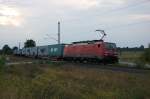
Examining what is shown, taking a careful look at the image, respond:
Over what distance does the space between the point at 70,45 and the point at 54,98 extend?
47106 mm

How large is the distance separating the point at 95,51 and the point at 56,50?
2147 cm

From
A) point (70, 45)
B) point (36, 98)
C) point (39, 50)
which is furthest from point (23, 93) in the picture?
point (39, 50)

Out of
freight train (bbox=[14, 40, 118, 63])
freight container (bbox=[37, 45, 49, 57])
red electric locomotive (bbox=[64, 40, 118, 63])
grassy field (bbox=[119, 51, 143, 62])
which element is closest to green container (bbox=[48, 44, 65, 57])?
freight train (bbox=[14, 40, 118, 63])

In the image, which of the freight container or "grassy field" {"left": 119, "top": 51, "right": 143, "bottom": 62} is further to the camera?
the freight container

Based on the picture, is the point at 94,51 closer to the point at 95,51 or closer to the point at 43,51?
the point at 95,51

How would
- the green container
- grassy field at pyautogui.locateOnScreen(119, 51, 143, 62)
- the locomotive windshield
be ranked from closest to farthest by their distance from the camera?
the locomotive windshield → grassy field at pyautogui.locateOnScreen(119, 51, 143, 62) → the green container

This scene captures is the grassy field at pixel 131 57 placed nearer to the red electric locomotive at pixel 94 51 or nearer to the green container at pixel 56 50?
the red electric locomotive at pixel 94 51

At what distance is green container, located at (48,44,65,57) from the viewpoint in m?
68.2

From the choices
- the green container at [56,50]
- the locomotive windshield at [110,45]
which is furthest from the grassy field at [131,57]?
A: the green container at [56,50]

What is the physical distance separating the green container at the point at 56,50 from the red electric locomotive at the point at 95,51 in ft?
28.4

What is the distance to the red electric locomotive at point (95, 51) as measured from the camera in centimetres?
4906

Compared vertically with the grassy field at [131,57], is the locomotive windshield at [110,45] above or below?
above

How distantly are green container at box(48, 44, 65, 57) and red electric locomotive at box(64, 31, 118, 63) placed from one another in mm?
8647

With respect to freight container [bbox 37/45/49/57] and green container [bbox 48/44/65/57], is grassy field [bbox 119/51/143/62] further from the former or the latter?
freight container [bbox 37/45/49/57]
